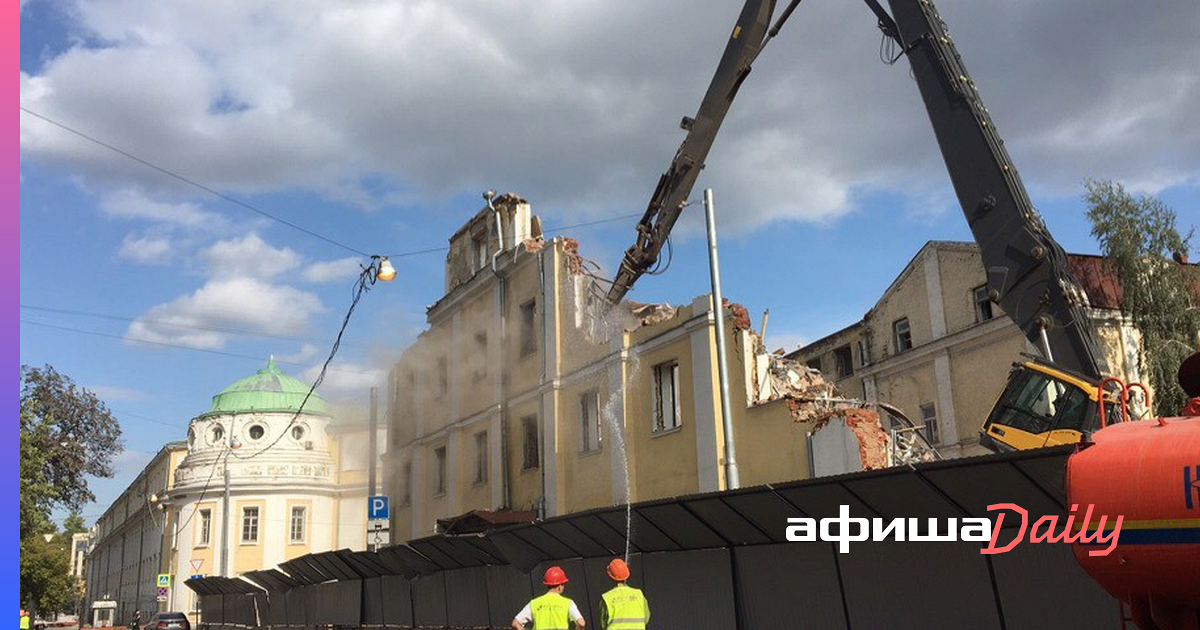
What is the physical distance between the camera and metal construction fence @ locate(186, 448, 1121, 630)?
30.9 ft

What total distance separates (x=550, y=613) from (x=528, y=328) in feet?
66.3

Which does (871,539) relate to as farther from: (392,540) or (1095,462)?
(392,540)

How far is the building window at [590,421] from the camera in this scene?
24.9m

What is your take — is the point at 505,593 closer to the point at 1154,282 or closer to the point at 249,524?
the point at 1154,282

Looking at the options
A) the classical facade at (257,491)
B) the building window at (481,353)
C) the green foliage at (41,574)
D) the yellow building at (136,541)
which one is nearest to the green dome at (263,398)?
the classical facade at (257,491)

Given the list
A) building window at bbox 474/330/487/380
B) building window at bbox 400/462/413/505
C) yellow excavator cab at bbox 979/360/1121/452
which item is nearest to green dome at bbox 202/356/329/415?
building window at bbox 400/462/413/505

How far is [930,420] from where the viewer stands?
1286 inches

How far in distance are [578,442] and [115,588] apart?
8127 cm

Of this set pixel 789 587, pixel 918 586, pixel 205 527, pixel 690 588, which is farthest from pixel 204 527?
pixel 918 586

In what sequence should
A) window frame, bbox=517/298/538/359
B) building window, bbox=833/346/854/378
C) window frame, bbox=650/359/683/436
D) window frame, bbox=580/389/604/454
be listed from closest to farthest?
1. window frame, bbox=650/359/683/436
2. window frame, bbox=580/389/604/454
3. window frame, bbox=517/298/538/359
4. building window, bbox=833/346/854/378

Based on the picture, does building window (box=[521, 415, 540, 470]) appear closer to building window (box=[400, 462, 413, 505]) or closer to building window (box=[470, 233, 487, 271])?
building window (box=[470, 233, 487, 271])

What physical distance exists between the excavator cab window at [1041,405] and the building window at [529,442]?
14.8 metres

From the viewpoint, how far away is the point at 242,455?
2312 inches

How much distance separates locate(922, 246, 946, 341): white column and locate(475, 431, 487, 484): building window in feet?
49.0
